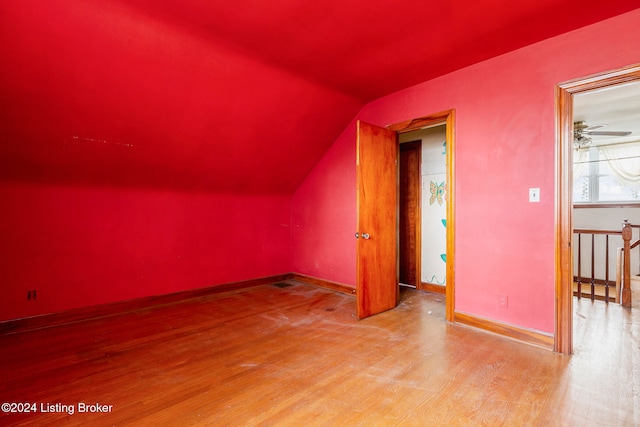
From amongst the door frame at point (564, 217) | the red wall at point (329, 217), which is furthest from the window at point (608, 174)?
the red wall at point (329, 217)

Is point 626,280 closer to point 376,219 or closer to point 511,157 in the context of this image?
point 511,157

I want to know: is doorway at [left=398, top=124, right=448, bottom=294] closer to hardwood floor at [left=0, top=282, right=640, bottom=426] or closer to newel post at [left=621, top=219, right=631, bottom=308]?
hardwood floor at [left=0, top=282, right=640, bottom=426]

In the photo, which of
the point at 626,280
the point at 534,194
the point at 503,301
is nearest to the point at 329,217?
the point at 503,301

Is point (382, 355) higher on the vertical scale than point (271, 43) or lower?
lower

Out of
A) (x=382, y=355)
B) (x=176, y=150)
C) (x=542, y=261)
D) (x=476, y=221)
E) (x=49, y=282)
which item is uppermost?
(x=176, y=150)

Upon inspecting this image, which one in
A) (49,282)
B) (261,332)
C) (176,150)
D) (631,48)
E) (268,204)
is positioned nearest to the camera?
(631,48)

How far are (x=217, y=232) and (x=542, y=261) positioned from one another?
3.82 metres

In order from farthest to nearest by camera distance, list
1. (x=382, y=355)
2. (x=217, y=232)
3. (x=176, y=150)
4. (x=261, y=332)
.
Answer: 1. (x=217, y=232)
2. (x=176, y=150)
3. (x=261, y=332)
4. (x=382, y=355)

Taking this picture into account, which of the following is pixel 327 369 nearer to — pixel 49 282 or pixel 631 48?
pixel 49 282

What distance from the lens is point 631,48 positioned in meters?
2.26

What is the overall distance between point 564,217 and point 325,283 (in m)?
3.06

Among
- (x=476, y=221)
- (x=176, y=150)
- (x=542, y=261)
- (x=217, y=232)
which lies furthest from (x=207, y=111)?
(x=542, y=261)

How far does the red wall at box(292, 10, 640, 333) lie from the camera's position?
250 cm

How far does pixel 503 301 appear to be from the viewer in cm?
289
